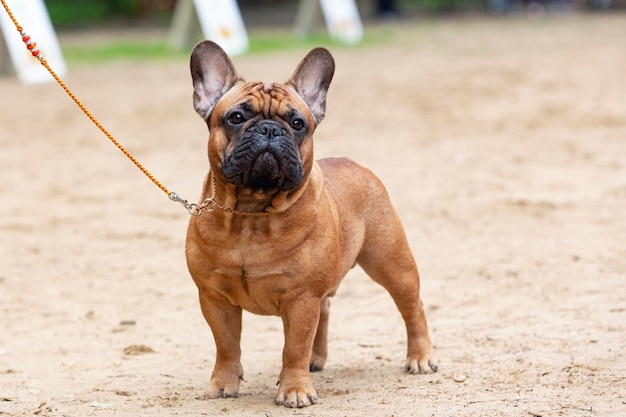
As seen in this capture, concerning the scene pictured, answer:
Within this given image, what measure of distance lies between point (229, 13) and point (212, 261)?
Result: 15.3 meters

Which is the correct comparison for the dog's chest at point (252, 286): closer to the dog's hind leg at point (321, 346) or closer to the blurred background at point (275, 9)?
the dog's hind leg at point (321, 346)

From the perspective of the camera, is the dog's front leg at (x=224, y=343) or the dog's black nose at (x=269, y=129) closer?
the dog's black nose at (x=269, y=129)

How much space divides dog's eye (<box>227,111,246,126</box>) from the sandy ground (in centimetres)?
127

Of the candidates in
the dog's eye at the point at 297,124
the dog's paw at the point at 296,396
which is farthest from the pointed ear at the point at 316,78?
the dog's paw at the point at 296,396

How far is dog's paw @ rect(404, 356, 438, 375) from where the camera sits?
549 cm

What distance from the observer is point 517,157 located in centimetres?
1147

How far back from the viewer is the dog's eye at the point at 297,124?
4797 millimetres

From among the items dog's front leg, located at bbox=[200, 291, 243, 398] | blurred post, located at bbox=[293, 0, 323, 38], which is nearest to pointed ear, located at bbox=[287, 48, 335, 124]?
dog's front leg, located at bbox=[200, 291, 243, 398]

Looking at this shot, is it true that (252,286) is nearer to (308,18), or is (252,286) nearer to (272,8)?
(308,18)

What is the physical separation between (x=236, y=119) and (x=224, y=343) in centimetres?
105

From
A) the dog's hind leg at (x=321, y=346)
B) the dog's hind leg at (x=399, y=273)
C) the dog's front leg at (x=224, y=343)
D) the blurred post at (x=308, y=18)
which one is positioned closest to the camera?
the dog's front leg at (x=224, y=343)

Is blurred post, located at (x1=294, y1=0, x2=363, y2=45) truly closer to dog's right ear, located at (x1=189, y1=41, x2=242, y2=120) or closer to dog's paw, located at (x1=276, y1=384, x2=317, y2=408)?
dog's right ear, located at (x1=189, y1=41, x2=242, y2=120)

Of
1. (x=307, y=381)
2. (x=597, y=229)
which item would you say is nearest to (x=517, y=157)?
(x=597, y=229)

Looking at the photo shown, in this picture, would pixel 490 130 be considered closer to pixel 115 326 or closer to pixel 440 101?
pixel 440 101
